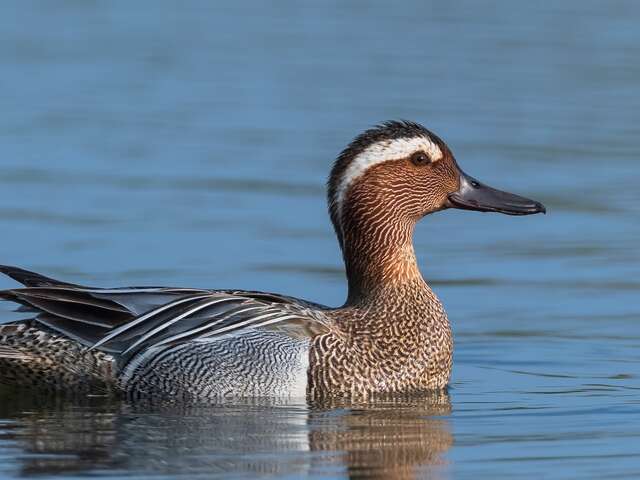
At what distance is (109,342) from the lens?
37.5ft

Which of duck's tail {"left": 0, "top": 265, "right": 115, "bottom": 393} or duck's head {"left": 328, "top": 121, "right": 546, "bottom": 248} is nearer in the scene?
duck's tail {"left": 0, "top": 265, "right": 115, "bottom": 393}

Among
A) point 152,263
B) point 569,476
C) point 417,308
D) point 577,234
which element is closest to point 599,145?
point 577,234

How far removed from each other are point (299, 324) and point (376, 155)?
1.22 metres

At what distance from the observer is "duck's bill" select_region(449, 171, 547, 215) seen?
1207cm

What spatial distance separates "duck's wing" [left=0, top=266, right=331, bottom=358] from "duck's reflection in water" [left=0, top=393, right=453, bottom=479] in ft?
1.45

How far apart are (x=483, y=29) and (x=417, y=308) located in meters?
12.6

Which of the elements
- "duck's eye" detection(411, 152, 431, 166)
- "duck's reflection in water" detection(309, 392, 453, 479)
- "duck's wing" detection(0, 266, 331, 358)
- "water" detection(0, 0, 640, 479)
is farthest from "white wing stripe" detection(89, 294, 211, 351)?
"duck's eye" detection(411, 152, 431, 166)

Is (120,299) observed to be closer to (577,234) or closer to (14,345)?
(14,345)

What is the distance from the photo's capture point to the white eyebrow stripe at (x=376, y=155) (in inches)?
461

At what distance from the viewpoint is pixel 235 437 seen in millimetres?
10203

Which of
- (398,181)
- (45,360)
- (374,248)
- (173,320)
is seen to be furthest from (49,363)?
(398,181)

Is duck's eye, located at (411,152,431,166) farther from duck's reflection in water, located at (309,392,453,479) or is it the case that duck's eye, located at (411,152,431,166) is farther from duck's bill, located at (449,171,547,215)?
duck's reflection in water, located at (309,392,453,479)

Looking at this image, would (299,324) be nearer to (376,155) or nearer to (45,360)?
(376,155)

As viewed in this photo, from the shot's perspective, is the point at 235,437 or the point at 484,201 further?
the point at 484,201
